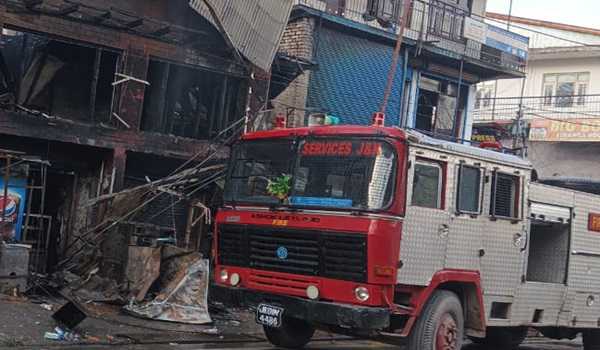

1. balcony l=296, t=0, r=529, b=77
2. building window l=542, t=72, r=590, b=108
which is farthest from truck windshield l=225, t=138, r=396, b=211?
building window l=542, t=72, r=590, b=108

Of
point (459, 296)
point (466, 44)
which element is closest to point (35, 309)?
point (459, 296)

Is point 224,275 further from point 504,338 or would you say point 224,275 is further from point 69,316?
point 504,338

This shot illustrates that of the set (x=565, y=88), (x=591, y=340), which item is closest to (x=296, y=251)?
(x=591, y=340)

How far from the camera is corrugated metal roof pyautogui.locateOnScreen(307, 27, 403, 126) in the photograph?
1731 cm

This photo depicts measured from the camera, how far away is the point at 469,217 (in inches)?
353

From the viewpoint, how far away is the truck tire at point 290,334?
970 centimetres

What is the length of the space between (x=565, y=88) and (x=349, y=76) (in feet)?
51.4

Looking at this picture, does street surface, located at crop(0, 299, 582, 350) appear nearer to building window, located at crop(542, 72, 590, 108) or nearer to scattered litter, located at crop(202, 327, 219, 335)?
scattered litter, located at crop(202, 327, 219, 335)

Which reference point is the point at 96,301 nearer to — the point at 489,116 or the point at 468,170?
the point at 468,170

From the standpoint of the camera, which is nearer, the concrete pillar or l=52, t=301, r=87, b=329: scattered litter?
l=52, t=301, r=87, b=329: scattered litter

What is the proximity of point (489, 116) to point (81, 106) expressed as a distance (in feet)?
67.1

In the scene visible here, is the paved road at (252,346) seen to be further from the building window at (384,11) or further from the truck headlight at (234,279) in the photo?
the building window at (384,11)

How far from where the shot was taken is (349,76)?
17812 millimetres

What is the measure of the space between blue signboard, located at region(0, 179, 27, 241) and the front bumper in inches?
220
